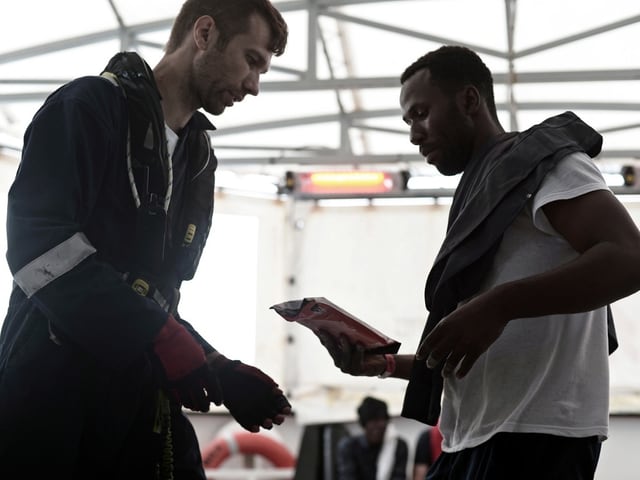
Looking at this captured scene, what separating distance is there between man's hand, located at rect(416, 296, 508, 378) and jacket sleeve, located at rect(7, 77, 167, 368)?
2.00 ft

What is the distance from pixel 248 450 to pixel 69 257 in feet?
23.1

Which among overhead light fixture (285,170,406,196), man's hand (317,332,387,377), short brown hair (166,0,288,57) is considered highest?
overhead light fixture (285,170,406,196)

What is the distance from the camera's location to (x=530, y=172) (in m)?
1.95

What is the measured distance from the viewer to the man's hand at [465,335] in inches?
70.9

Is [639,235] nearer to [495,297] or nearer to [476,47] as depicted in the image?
[495,297]

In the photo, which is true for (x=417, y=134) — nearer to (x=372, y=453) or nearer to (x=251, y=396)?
(x=251, y=396)

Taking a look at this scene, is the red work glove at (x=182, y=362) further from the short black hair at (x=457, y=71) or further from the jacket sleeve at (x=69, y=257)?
the short black hair at (x=457, y=71)

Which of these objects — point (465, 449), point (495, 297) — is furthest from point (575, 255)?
point (465, 449)

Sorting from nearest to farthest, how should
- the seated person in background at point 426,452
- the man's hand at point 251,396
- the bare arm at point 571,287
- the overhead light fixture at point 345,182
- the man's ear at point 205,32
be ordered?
1. the bare arm at point 571,287
2. the man's hand at point 251,396
3. the man's ear at point 205,32
4. the seated person in background at point 426,452
5. the overhead light fixture at point 345,182

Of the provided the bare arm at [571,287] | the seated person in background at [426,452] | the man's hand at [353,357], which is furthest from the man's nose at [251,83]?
the seated person in background at [426,452]

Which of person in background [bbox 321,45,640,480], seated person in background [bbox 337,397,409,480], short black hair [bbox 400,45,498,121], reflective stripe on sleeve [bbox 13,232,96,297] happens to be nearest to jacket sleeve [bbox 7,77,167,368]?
reflective stripe on sleeve [bbox 13,232,96,297]

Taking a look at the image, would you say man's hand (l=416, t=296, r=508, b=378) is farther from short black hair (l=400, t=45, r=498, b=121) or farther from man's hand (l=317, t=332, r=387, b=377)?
short black hair (l=400, t=45, r=498, b=121)

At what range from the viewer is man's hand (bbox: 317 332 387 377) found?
2357mm

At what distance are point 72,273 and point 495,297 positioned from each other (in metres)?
0.88
